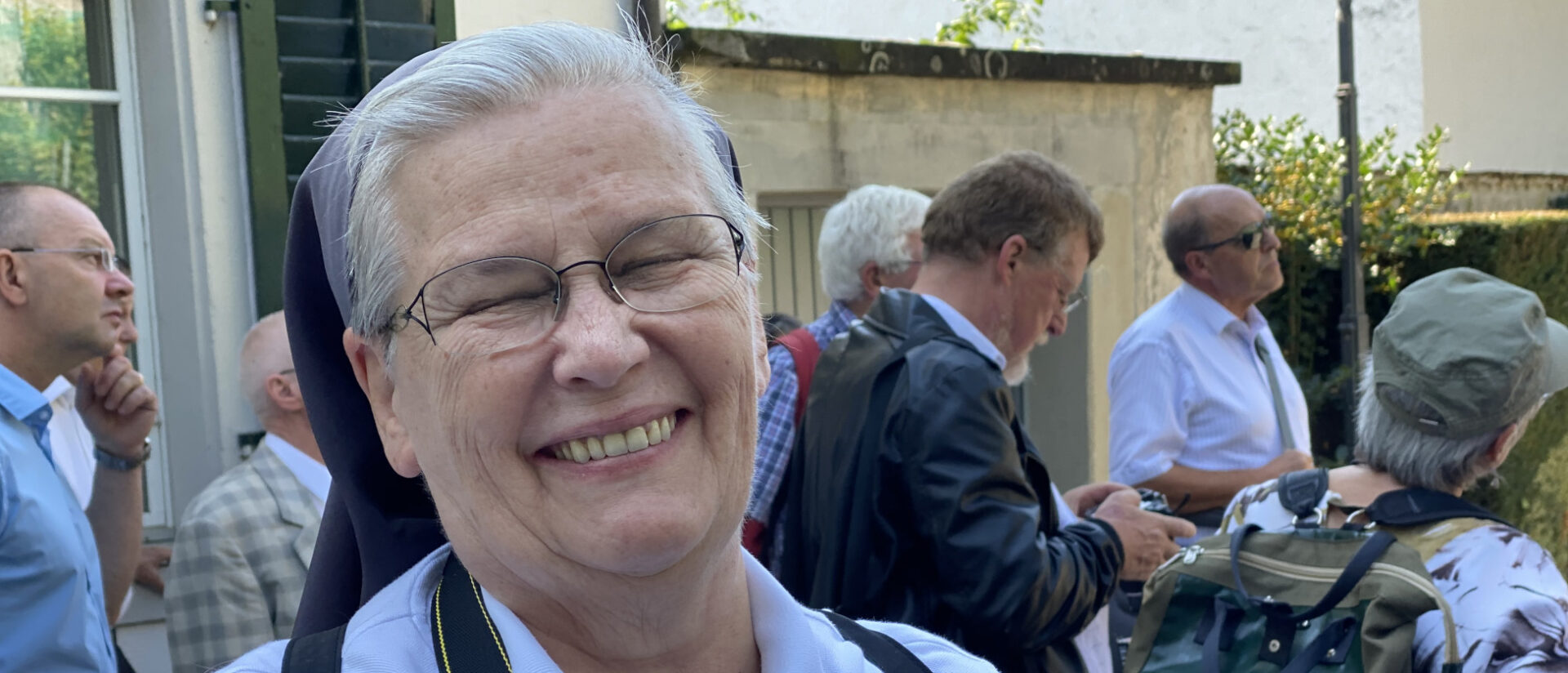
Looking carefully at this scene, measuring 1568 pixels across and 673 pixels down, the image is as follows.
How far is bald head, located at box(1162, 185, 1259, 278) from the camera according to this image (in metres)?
4.95

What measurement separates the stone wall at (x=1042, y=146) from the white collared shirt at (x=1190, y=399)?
2074 mm

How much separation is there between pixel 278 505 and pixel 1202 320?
9.65 ft

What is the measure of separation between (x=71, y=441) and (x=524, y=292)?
2971 millimetres

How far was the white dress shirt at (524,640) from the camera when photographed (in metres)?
1.26

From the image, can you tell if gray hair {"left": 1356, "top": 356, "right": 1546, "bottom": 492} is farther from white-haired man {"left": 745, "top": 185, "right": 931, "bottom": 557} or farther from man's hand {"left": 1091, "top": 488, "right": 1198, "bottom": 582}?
white-haired man {"left": 745, "top": 185, "right": 931, "bottom": 557}

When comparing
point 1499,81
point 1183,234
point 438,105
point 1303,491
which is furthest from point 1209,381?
point 1499,81

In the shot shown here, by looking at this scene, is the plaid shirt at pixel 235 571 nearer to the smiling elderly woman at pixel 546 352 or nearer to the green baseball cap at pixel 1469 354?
the smiling elderly woman at pixel 546 352

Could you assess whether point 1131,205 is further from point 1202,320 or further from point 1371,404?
point 1371,404

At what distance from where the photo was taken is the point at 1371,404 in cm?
289

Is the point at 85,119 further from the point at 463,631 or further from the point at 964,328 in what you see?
the point at 463,631

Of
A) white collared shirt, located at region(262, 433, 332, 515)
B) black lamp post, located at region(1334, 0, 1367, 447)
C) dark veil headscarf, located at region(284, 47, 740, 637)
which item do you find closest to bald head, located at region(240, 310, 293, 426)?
white collared shirt, located at region(262, 433, 332, 515)

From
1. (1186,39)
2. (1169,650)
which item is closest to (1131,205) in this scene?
(1169,650)

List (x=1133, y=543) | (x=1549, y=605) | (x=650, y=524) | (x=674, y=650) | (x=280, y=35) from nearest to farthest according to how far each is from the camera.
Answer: (x=650, y=524) → (x=674, y=650) → (x=1549, y=605) → (x=1133, y=543) → (x=280, y=35)

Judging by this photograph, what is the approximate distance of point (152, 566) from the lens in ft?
13.6
